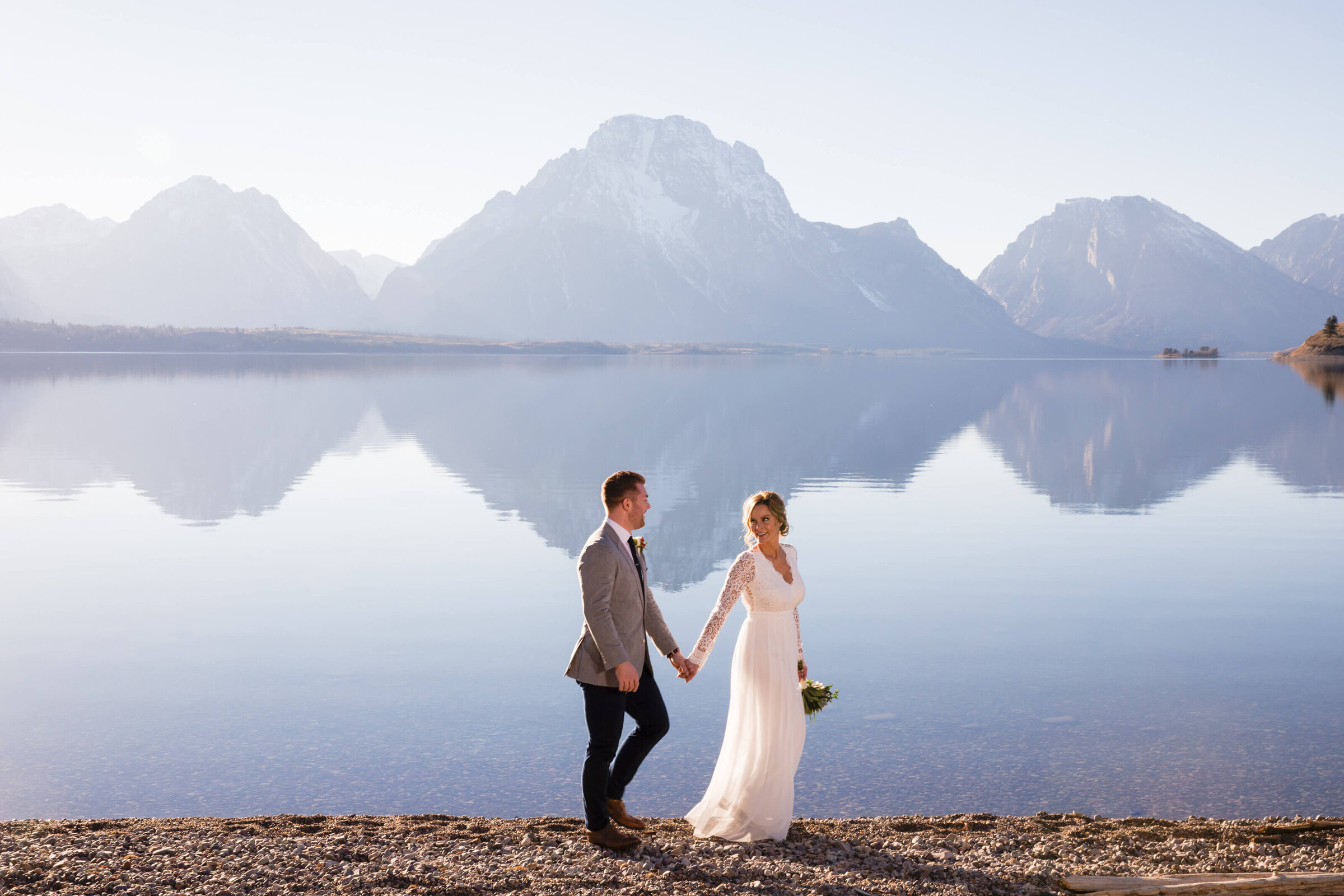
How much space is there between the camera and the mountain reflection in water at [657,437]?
33.1 m

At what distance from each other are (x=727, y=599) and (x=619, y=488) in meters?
1.31

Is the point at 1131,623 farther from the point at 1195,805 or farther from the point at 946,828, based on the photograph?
the point at 946,828

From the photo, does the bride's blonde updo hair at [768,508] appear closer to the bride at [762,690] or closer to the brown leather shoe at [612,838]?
the bride at [762,690]

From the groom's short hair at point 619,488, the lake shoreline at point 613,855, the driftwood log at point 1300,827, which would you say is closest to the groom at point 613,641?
the groom's short hair at point 619,488

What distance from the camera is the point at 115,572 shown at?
21.5 m

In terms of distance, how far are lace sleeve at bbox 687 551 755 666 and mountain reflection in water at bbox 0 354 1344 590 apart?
1200 cm

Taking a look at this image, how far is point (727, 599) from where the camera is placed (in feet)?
28.3

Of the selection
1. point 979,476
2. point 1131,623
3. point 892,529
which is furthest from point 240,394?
point 1131,623

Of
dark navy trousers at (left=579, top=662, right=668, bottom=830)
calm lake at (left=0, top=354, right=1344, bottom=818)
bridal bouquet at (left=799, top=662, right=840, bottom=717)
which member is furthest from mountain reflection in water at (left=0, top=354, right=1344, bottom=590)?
dark navy trousers at (left=579, top=662, right=668, bottom=830)

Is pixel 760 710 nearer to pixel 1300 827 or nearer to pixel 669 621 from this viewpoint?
pixel 1300 827

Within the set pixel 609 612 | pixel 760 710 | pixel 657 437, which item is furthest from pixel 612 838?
pixel 657 437

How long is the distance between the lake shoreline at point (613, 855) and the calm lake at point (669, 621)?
3.62ft

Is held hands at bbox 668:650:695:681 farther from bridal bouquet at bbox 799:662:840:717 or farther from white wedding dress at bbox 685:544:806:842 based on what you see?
bridal bouquet at bbox 799:662:840:717

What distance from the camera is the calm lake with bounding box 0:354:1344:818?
11.1 meters
